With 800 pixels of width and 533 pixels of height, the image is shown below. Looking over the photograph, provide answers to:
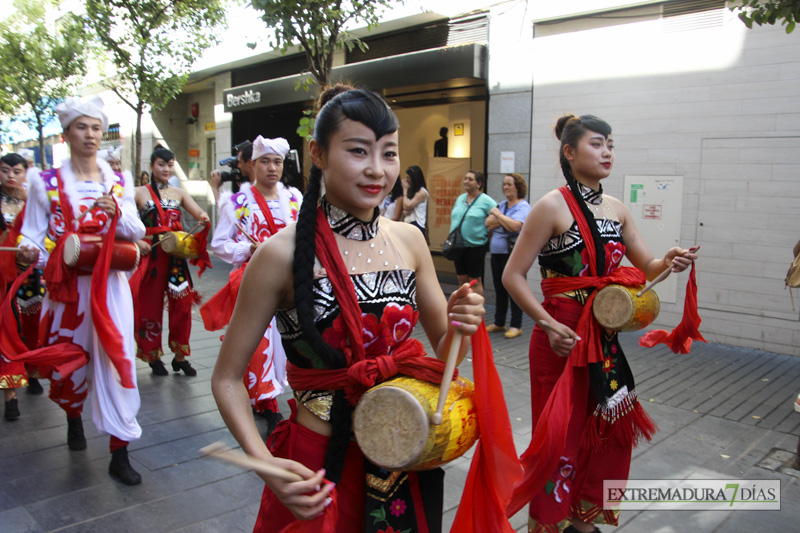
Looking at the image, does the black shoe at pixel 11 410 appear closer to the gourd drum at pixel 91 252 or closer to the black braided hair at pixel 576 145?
the gourd drum at pixel 91 252

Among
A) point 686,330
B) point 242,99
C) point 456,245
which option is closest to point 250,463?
point 686,330

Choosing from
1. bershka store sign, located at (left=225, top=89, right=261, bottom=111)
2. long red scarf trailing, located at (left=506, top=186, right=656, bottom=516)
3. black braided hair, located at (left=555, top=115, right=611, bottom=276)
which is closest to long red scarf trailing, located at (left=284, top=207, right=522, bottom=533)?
long red scarf trailing, located at (left=506, top=186, right=656, bottom=516)

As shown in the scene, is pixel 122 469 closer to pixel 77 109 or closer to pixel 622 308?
pixel 77 109

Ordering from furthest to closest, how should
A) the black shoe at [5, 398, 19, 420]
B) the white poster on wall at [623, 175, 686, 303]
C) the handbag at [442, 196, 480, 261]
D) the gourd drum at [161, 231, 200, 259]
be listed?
1. the handbag at [442, 196, 480, 261]
2. the white poster on wall at [623, 175, 686, 303]
3. the gourd drum at [161, 231, 200, 259]
4. the black shoe at [5, 398, 19, 420]

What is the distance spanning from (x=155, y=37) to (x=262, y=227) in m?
8.99

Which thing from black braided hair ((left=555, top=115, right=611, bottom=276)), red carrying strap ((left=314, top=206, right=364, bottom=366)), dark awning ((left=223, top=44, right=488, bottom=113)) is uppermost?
dark awning ((left=223, top=44, right=488, bottom=113))

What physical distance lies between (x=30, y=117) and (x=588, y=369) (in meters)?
24.0

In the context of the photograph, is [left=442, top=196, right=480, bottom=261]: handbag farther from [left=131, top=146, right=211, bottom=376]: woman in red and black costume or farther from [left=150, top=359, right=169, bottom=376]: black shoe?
[left=150, top=359, right=169, bottom=376]: black shoe

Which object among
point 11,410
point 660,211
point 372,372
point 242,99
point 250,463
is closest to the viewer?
point 250,463

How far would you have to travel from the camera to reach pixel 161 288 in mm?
6289

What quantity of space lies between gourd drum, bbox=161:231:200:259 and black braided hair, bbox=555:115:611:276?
13.0 ft

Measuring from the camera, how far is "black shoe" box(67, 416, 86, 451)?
4414 millimetres

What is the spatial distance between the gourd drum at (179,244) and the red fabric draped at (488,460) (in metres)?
4.89

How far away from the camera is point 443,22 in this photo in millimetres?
11047
